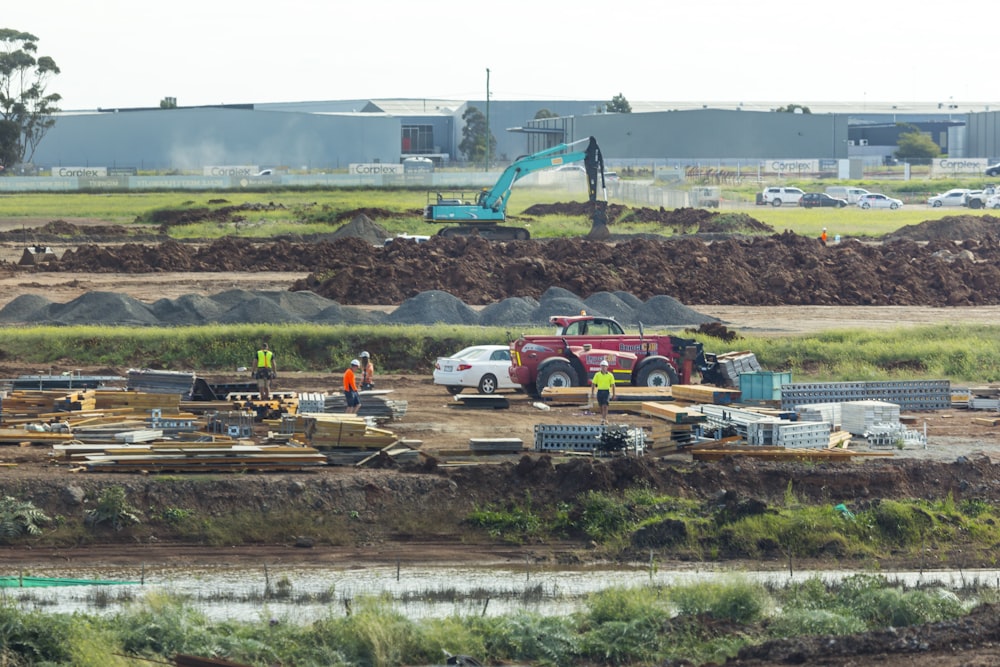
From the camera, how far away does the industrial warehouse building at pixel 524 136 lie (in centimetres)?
12350

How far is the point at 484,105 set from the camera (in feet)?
520

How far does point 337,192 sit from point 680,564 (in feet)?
264

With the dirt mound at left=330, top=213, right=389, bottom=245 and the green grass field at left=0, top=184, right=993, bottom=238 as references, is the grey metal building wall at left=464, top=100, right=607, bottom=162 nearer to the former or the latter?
the green grass field at left=0, top=184, right=993, bottom=238

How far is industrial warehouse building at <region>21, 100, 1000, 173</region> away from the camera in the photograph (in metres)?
124

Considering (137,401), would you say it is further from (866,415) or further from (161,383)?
(866,415)

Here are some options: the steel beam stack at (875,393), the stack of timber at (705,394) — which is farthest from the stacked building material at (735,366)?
the steel beam stack at (875,393)

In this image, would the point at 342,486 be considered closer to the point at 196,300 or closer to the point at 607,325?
the point at 607,325

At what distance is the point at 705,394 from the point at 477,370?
221 inches

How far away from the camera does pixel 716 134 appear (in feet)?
403

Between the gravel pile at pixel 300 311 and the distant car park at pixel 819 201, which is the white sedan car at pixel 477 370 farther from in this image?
the distant car park at pixel 819 201

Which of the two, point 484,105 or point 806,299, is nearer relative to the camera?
point 806,299

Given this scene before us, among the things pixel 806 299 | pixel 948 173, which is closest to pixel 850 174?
pixel 948 173

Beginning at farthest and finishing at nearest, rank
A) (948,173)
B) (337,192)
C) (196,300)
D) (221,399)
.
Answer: (948,173) → (337,192) → (196,300) → (221,399)

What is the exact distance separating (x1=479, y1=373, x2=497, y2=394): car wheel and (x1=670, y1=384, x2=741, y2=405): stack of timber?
4.38m
